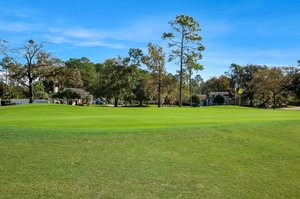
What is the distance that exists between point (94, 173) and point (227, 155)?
3062mm

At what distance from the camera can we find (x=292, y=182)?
18.7 feet

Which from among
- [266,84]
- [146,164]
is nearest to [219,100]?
[266,84]

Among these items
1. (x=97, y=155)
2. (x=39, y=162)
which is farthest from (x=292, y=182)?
(x=39, y=162)

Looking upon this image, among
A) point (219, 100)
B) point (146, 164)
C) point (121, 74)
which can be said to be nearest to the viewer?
point (146, 164)

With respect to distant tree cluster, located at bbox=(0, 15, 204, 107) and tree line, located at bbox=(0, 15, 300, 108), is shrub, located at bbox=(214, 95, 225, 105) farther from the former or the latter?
distant tree cluster, located at bbox=(0, 15, 204, 107)

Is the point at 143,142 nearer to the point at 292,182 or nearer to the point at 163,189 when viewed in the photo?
the point at 163,189

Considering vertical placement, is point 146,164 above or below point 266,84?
below

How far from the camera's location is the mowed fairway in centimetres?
493

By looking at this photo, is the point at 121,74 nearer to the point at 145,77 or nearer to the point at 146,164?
the point at 145,77

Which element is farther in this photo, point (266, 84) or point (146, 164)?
point (266, 84)

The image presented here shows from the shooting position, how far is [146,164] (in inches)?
234

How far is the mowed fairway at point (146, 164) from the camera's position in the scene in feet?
16.2

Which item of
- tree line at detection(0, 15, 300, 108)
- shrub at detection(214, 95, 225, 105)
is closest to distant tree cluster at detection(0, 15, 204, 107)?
tree line at detection(0, 15, 300, 108)

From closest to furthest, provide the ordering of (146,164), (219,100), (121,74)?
(146,164), (121,74), (219,100)
